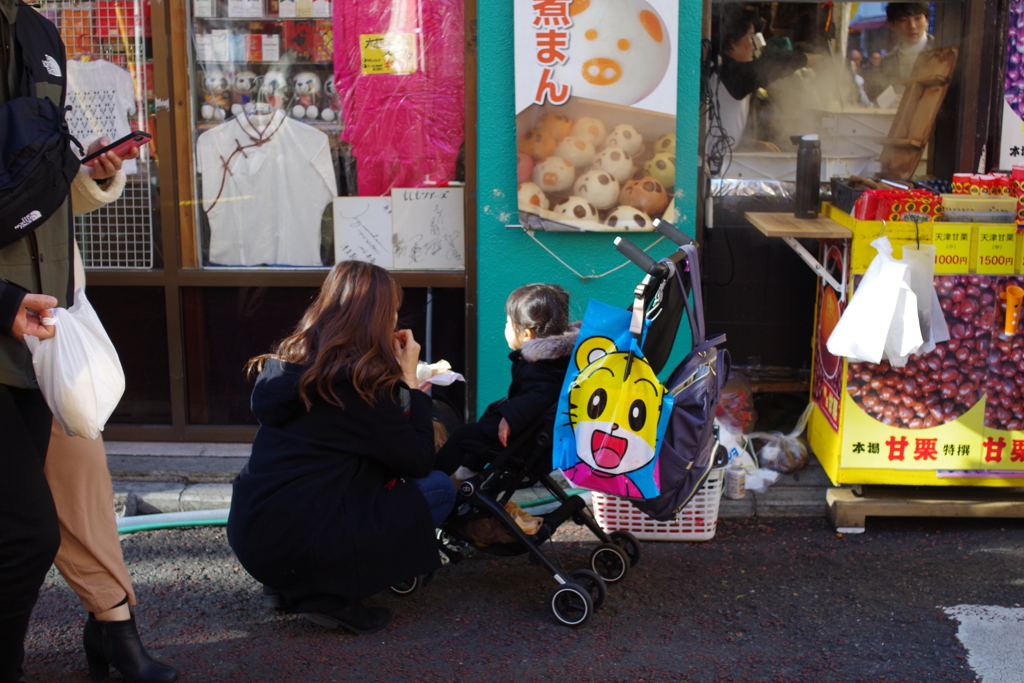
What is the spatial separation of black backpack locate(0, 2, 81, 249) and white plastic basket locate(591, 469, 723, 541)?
7.97 ft

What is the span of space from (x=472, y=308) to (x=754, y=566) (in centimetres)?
180

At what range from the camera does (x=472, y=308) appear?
472 cm

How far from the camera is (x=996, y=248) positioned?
4055mm

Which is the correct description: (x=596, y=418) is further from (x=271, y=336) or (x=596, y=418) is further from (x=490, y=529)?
(x=271, y=336)

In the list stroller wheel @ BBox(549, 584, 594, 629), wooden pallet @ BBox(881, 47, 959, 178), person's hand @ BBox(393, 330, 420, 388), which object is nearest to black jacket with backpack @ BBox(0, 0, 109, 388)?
person's hand @ BBox(393, 330, 420, 388)

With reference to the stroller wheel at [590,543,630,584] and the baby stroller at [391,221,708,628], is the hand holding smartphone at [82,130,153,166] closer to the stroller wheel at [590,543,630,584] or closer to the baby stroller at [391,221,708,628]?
the baby stroller at [391,221,708,628]

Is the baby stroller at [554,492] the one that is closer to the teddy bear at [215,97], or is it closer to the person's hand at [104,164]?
the person's hand at [104,164]

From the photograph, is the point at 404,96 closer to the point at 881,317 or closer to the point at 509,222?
the point at 509,222

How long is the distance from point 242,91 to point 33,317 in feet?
8.54

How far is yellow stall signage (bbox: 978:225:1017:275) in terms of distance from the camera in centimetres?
404

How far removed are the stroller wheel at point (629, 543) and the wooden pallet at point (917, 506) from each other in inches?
39.7

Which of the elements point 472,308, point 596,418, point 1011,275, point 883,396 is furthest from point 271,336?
point 1011,275

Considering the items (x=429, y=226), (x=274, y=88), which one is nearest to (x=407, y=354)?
(x=429, y=226)

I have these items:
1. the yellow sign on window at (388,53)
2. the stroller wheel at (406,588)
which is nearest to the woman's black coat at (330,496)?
the stroller wheel at (406,588)
